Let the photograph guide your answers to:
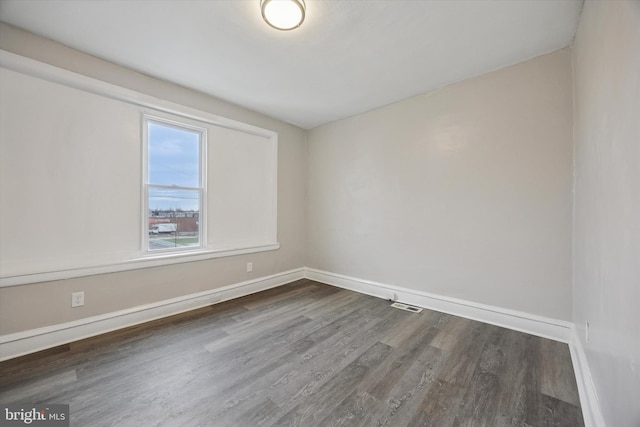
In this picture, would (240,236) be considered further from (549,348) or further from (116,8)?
(549,348)

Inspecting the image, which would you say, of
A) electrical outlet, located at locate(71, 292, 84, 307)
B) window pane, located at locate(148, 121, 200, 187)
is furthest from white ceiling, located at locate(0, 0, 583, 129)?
electrical outlet, located at locate(71, 292, 84, 307)

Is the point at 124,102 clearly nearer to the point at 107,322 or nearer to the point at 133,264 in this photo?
the point at 133,264

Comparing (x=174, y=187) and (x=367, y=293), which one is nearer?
(x=174, y=187)

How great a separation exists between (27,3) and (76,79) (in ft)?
1.73

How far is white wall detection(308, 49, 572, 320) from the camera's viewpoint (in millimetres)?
2137

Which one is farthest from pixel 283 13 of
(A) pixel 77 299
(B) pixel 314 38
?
(A) pixel 77 299

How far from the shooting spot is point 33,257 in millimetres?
1967

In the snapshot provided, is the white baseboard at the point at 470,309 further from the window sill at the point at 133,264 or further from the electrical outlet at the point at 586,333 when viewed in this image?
the window sill at the point at 133,264

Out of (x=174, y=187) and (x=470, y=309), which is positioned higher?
(x=174, y=187)

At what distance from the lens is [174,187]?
2.81 meters

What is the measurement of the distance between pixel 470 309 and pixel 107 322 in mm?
3610

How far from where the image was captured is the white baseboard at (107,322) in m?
1.88

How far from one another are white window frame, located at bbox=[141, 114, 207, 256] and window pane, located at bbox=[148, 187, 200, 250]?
0.04 meters

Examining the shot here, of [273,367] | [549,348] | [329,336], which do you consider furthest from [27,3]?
[549,348]
